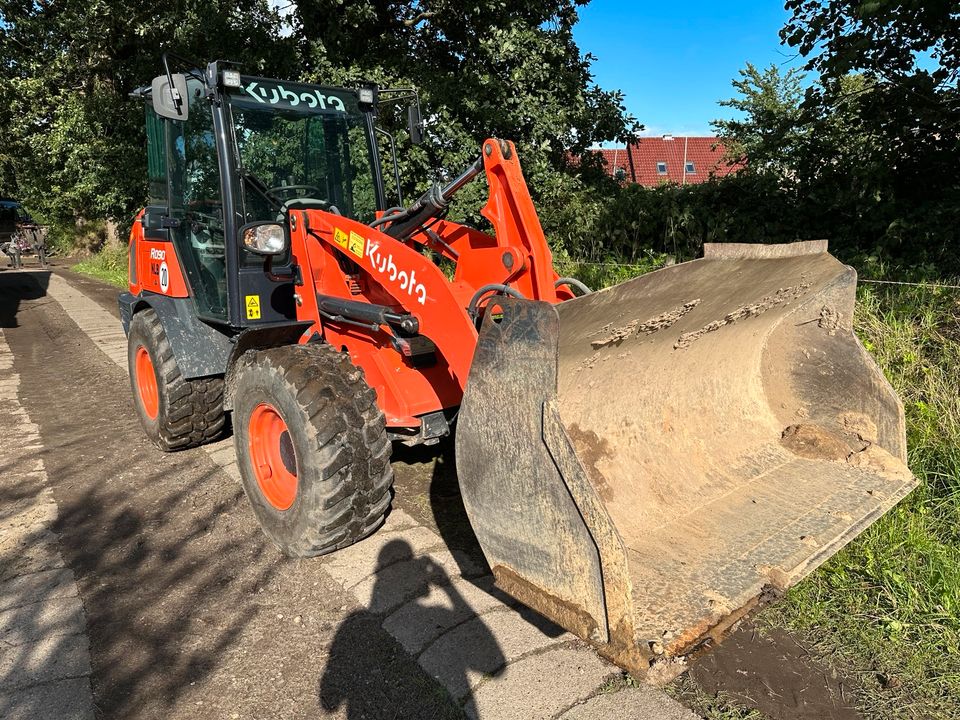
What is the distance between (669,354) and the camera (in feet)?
10.1

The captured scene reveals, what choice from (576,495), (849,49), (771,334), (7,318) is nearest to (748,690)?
(576,495)

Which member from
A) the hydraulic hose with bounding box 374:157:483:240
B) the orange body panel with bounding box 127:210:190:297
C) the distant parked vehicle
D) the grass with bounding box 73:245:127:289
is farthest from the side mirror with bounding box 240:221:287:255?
the distant parked vehicle

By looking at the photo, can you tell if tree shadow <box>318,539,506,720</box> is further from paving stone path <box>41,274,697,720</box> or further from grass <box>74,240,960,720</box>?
grass <box>74,240,960,720</box>

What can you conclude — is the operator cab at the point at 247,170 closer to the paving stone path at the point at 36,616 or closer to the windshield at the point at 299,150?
the windshield at the point at 299,150

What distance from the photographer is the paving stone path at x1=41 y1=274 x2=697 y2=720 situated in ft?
7.77

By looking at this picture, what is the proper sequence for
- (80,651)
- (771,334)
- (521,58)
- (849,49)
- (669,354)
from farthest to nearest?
(521,58)
(849,49)
(771,334)
(669,354)
(80,651)

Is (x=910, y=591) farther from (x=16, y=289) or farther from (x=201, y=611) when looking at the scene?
(x=16, y=289)

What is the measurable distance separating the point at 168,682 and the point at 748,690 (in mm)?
2053

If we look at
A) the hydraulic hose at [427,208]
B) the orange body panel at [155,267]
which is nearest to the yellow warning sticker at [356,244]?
the hydraulic hose at [427,208]

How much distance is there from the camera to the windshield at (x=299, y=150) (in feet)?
12.5

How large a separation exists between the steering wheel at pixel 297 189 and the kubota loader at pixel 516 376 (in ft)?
0.05

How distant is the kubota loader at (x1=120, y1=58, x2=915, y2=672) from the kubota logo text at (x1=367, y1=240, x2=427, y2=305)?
1 cm

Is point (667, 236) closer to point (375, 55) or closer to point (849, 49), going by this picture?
point (849, 49)

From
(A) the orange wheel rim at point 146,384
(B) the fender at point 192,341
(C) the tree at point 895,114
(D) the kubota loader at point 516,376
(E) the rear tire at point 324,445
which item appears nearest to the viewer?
(D) the kubota loader at point 516,376
